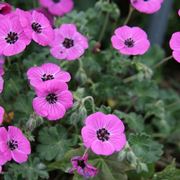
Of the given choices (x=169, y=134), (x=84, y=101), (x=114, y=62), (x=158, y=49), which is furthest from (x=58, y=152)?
(x=158, y=49)

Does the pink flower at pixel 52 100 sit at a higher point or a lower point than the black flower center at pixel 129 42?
lower

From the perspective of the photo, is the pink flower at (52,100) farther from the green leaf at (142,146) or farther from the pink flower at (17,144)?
the green leaf at (142,146)

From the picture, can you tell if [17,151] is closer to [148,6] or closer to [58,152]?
[58,152]

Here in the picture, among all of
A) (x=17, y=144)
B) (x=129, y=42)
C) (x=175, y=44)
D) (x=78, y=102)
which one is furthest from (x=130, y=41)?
(x=17, y=144)

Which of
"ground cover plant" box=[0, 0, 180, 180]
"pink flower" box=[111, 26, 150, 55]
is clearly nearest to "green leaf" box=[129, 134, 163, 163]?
"ground cover plant" box=[0, 0, 180, 180]

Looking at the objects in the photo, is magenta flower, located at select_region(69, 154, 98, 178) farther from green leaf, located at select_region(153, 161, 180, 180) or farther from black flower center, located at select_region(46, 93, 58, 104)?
green leaf, located at select_region(153, 161, 180, 180)

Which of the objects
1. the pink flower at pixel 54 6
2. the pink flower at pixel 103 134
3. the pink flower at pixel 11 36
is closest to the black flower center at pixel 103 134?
the pink flower at pixel 103 134
